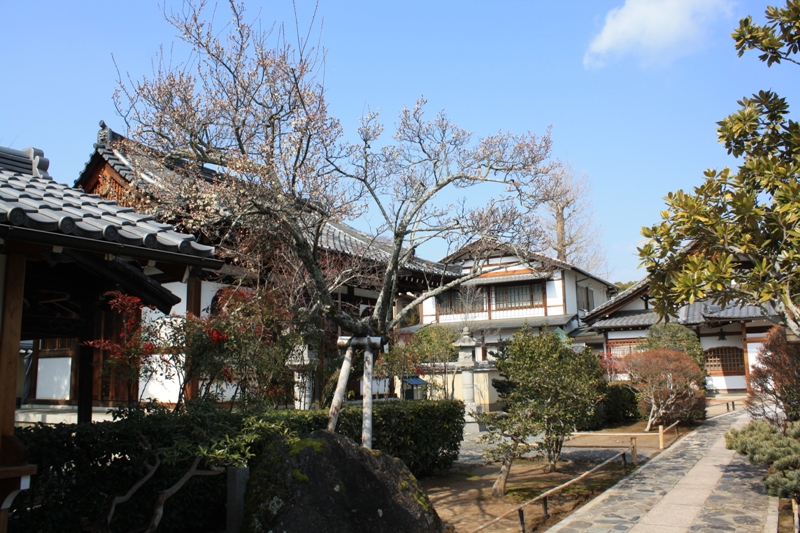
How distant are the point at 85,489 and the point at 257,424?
1.76 meters

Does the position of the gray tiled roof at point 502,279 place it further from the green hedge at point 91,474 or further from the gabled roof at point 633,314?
the green hedge at point 91,474

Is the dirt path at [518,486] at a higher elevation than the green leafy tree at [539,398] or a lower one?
lower

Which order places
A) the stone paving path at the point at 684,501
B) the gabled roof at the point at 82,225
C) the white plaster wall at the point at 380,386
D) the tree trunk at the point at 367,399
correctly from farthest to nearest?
the white plaster wall at the point at 380,386
the tree trunk at the point at 367,399
the stone paving path at the point at 684,501
the gabled roof at the point at 82,225

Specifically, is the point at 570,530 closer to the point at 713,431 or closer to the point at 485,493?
the point at 485,493

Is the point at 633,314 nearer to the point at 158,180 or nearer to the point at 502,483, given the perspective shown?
the point at 502,483

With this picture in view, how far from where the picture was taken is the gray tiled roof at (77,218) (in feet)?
13.7

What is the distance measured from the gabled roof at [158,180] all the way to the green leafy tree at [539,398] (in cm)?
210

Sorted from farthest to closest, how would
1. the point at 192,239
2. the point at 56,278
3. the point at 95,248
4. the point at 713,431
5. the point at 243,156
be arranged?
1. the point at 713,431
2. the point at 243,156
3. the point at 56,278
4. the point at 192,239
5. the point at 95,248

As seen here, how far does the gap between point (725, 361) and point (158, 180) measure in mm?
25679

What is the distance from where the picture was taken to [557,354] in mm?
10305

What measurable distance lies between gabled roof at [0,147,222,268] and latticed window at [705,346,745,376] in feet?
89.9

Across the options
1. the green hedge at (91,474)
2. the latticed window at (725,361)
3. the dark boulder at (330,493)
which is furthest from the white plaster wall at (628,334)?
the green hedge at (91,474)

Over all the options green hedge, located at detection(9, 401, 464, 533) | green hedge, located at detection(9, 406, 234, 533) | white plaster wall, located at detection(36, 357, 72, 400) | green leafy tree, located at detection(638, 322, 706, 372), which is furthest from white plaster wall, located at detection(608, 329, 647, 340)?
green hedge, located at detection(9, 406, 234, 533)

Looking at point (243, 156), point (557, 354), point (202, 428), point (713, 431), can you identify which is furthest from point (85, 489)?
point (713, 431)
